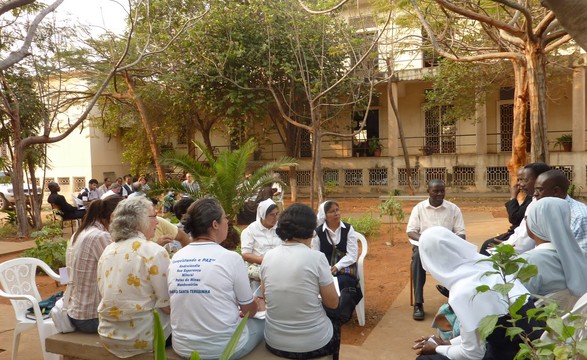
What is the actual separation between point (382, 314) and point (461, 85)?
12.5 m

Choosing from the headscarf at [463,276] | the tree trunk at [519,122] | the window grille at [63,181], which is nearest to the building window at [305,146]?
the window grille at [63,181]

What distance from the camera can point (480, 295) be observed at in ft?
8.32

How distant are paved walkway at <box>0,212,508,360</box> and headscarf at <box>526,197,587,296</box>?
1.51 meters

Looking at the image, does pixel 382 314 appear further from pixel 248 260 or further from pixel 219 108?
pixel 219 108

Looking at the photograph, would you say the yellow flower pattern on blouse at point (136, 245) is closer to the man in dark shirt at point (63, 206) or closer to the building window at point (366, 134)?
the man in dark shirt at point (63, 206)

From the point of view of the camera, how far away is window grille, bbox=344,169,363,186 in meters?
20.0

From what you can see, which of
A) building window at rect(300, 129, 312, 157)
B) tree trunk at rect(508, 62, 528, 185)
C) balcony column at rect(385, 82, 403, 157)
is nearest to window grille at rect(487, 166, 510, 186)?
balcony column at rect(385, 82, 403, 157)

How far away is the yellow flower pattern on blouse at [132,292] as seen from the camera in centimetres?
304

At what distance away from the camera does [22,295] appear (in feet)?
12.8

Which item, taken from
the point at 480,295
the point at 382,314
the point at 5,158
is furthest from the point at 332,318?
the point at 5,158

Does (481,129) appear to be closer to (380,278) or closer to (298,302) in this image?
(380,278)

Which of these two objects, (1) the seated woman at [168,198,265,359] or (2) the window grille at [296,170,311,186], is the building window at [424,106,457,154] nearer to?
(2) the window grille at [296,170,311,186]

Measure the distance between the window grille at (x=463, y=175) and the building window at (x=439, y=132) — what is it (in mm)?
1634

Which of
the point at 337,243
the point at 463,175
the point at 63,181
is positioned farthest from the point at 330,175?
the point at 337,243
